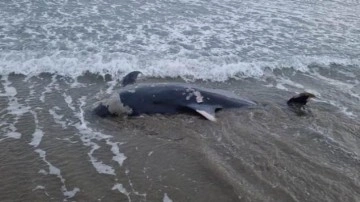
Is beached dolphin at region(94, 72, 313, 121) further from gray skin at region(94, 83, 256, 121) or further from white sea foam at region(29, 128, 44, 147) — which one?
white sea foam at region(29, 128, 44, 147)

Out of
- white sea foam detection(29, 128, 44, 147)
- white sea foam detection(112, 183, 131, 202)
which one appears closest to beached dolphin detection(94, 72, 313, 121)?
white sea foam detection(29, 128, 44, 147)

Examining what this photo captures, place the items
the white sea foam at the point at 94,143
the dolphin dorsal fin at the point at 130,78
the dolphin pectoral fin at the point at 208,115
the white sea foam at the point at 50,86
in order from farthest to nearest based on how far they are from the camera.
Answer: the dolphin dorsal fin at the point at 130,78 < the white sea foam at the point at 50,86 < the dolphin pectoral fin at the point at 208,115 < the white sea foam at the point at 94,143

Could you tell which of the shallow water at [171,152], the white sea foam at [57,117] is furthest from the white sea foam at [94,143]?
the white sea foam at [57,117]

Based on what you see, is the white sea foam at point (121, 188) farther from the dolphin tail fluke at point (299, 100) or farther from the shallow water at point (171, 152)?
the dolphin tail fluke at point (299, 100)

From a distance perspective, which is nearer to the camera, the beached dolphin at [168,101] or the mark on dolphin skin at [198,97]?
the beached dolphin at [168,101]

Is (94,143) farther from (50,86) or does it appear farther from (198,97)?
(50,86)

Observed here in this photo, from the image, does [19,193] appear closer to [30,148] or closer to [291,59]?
[30,148]

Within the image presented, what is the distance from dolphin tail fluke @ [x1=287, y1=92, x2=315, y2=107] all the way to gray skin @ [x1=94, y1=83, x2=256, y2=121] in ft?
2.49

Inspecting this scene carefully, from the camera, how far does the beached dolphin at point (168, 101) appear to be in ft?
26.7

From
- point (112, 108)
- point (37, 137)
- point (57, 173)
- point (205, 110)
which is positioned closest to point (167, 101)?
point (205, 110)

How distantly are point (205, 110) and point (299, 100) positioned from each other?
1.97 metres

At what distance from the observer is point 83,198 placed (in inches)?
224

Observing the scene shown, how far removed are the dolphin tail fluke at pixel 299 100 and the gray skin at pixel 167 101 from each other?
2.49 feet

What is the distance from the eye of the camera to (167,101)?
327 inches
